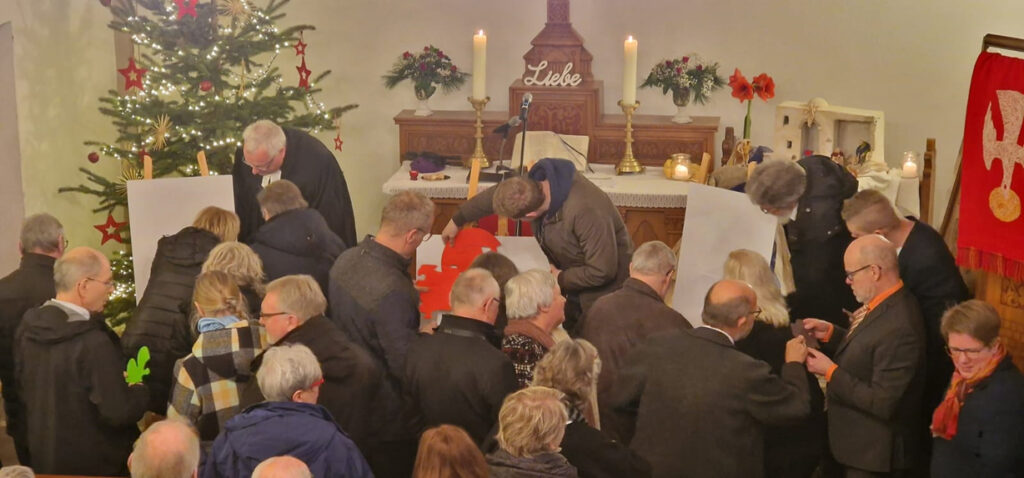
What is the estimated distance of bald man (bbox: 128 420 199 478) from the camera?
3.83 meters

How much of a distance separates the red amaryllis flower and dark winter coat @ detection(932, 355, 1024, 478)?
5.21 metres

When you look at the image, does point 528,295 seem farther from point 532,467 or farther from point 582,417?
point 532,467

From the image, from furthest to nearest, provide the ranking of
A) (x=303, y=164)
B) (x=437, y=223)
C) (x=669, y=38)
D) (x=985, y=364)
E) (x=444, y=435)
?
(x=669, y=38)
(x=437, y=223)
(x=303, y=164)
(x=985, y=364)
(x=444, y=435)

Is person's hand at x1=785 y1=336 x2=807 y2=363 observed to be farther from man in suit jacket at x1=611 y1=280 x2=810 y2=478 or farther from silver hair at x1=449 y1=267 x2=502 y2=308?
silver hair at x1=449 y1=267 x2=502 y2=308

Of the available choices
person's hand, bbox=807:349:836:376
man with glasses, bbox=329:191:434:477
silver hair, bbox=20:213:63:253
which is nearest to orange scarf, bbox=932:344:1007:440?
person's hand, bbox=807:349:836:376

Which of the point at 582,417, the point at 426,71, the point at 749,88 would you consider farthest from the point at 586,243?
the point at 426,71

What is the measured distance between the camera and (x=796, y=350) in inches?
186

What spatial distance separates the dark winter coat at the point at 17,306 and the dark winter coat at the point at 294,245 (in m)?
0.97

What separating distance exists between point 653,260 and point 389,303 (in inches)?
43.2

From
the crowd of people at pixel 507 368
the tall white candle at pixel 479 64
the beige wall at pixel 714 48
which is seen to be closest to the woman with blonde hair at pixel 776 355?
the crowd of people at pixel 507 368

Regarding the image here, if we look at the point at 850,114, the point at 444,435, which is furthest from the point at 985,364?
the point at 850,114

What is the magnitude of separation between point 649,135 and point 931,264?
4432 mm

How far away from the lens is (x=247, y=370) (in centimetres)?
467

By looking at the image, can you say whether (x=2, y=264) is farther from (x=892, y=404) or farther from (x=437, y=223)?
(x=892, y=404)
